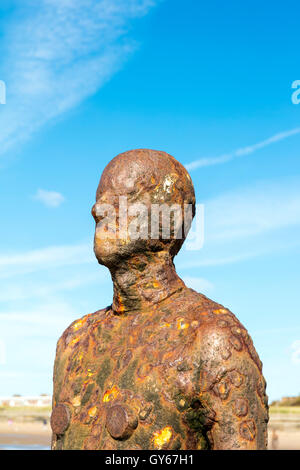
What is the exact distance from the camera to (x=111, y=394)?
244 inches

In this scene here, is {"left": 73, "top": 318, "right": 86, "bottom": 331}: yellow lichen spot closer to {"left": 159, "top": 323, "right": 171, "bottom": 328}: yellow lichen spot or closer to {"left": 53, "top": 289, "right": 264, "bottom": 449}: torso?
{"left": 53, "top": 289, "right": 264, "bottom": 449}: torso

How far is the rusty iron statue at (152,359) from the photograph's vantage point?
5.77 m

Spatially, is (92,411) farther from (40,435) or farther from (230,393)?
(40,435)

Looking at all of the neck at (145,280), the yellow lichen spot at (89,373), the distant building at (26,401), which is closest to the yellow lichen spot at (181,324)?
the neck at (145,280)

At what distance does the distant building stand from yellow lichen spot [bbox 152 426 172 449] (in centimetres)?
4498

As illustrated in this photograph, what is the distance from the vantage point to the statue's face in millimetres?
6461

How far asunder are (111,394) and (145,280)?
3.74 ft

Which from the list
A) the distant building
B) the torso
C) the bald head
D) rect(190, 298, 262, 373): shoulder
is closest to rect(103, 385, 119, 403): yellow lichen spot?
the torso

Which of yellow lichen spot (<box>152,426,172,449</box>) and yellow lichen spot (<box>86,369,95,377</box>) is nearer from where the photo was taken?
yellow lichen spot (<box>152,426,172,449</box>)

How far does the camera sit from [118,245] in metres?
6.43

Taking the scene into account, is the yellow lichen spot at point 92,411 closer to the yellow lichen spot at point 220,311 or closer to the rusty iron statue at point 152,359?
the rusty iron statue at point 152,359
